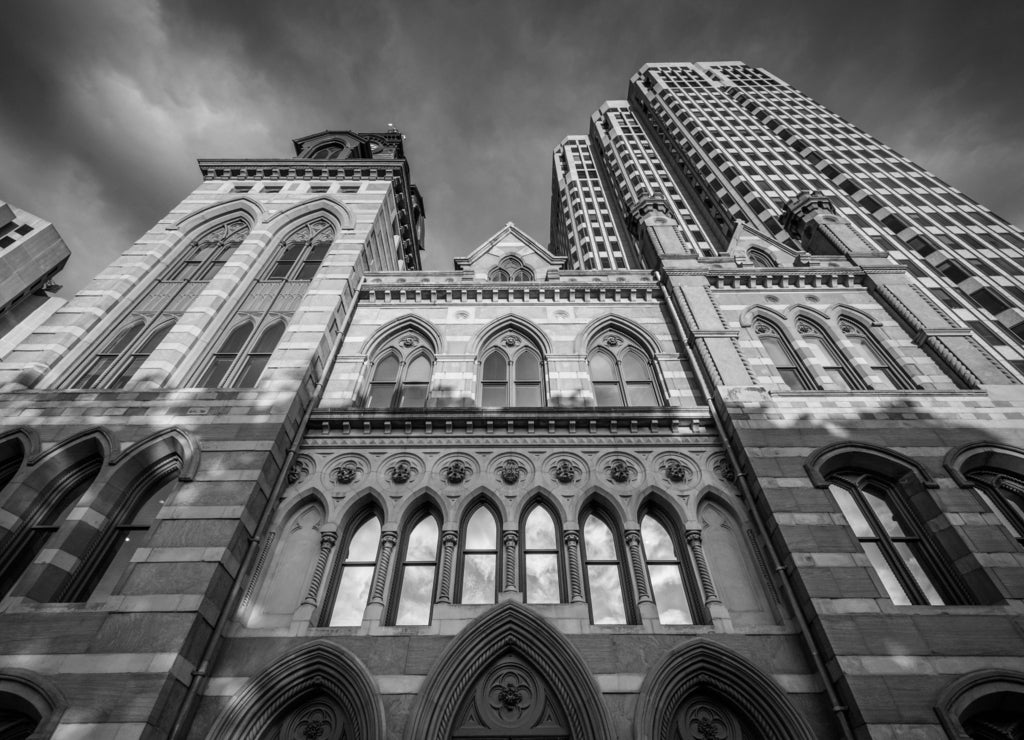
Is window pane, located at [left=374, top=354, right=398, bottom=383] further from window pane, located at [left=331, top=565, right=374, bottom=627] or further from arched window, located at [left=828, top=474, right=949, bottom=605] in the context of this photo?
arched window, located at [left=828, top=474, right=949, bottom=605]

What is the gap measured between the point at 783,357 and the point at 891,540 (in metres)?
5.61

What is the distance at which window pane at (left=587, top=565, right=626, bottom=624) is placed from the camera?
8.82 m

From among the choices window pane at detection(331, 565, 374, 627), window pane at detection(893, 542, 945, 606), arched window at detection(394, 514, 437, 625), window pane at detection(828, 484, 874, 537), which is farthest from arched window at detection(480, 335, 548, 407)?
window pane at detection(893, 542, 945, 606)

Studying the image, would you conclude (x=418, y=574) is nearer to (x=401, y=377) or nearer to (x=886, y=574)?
(x=401, y=377)

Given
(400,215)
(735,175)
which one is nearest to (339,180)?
(400,215)

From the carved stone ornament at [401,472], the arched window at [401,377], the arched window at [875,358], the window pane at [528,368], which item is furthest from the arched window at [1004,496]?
the arched window at [401,377]

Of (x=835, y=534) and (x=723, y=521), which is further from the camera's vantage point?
(x=723, y=521)

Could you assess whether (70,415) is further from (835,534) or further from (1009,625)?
(1009,625)

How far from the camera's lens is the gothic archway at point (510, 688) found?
7.38 m

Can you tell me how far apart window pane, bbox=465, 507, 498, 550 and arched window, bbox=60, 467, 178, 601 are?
584cm

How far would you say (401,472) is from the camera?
1064cm

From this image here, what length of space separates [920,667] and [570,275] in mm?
12825

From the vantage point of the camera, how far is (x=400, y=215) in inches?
890

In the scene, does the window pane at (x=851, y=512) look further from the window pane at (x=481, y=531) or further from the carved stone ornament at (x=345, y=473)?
the carved stone ornament at (x=345, y=473)
